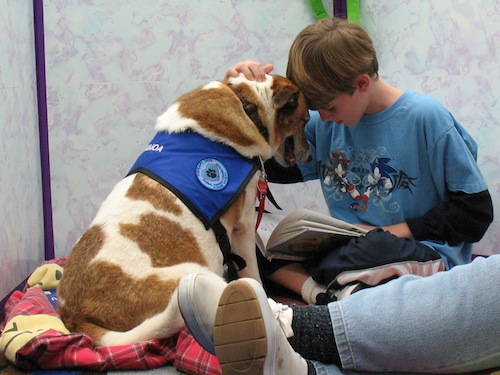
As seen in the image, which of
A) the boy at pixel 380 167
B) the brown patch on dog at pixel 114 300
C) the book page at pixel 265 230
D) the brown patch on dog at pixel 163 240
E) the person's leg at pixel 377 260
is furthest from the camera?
the book page at pixel 265 230

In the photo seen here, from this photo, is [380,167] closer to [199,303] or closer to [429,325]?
[429,325]

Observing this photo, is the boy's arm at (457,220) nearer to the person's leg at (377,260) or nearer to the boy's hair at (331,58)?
the person's leg at (377,260)

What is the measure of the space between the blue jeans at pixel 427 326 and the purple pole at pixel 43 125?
77.0 inches

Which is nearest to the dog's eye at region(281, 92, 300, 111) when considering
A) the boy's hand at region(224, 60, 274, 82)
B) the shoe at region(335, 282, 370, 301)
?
the boy's hand at region(224, 60, 274, 82)

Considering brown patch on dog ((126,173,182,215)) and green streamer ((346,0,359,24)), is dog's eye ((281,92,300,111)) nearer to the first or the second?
brown patch on dog ((126,173,182,215))

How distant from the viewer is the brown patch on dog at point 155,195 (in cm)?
154

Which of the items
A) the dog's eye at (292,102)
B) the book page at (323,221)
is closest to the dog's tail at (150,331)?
the book page at (323,221)

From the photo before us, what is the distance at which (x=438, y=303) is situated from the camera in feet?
3.59

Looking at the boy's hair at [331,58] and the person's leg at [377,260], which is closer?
the person's leg at [377,260]

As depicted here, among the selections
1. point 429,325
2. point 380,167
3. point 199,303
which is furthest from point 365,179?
point 199,303

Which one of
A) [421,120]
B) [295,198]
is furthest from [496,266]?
[295,198]

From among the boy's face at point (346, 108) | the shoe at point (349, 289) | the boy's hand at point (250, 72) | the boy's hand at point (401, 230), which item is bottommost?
the shoe at point (349, 289)

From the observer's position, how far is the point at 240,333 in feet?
3.24

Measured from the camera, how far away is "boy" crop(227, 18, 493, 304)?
1664 mm
